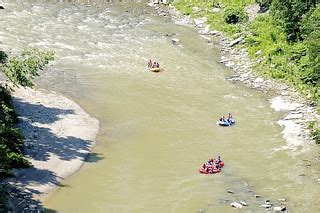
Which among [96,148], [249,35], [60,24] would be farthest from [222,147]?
[60,24]

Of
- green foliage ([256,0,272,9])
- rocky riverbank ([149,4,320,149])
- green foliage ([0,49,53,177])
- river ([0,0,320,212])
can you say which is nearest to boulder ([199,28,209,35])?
rocky riverbank ([149,4,320,149])

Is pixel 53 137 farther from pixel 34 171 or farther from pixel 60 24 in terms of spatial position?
pixel 60 24

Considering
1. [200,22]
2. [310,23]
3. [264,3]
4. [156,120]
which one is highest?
[264,3]

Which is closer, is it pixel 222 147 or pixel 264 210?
pixel 264 210

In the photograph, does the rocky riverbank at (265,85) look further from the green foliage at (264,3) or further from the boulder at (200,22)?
the green foliage at (264,3)

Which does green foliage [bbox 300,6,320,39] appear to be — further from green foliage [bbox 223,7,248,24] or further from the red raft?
the red raft

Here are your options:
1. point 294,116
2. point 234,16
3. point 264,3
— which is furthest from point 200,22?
point 294,116

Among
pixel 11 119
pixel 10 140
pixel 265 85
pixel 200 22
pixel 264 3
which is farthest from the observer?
pixel 200 22

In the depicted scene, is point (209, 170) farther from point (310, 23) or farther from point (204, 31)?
point (204, 31)
